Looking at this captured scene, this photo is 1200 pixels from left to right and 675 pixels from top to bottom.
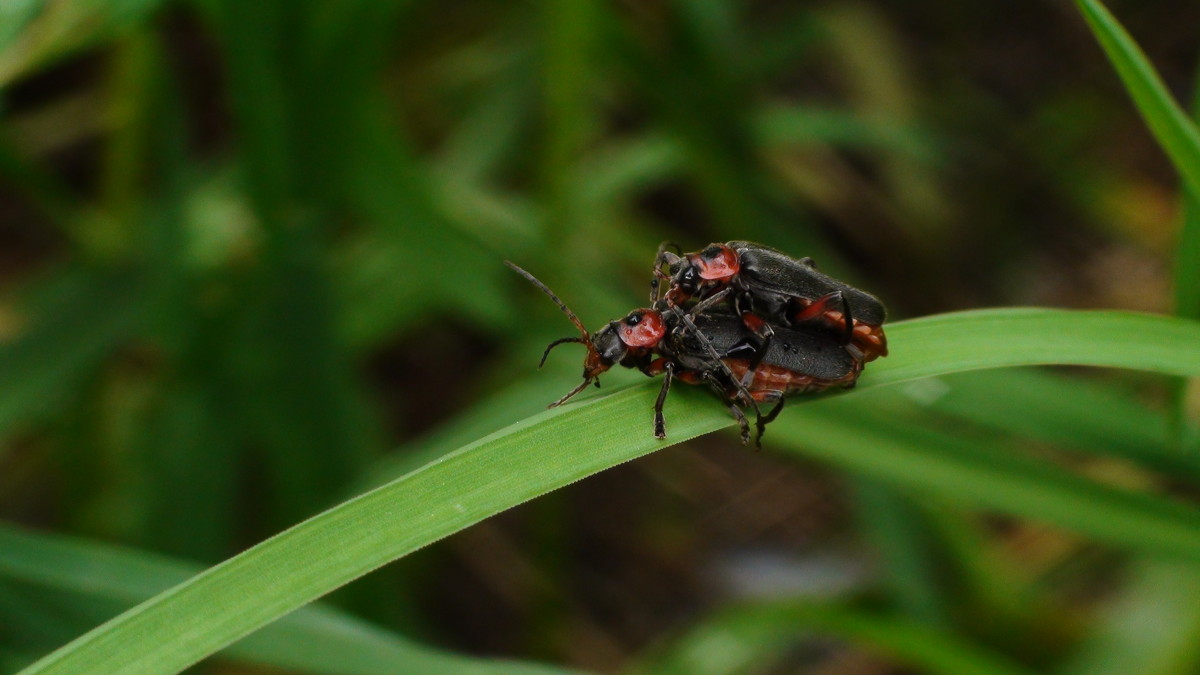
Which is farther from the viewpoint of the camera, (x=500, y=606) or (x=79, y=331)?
(x=500, y=606)

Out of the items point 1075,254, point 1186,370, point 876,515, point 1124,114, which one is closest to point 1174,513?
point 1186,370

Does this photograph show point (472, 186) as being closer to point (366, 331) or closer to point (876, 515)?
point (366, 331)

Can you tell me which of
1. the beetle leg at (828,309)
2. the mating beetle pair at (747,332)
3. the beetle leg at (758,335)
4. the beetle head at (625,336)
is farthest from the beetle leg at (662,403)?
the beetle leg at (828,309)

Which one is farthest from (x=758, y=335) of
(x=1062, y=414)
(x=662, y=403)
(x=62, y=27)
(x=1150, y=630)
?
(x=1150, y=630)

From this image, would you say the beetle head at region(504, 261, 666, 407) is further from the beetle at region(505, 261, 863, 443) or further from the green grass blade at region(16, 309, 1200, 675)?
the green grass blade at region(16, 309, 1200, 675)

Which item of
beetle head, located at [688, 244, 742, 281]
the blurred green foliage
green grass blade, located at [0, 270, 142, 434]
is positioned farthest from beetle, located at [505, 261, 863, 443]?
green grass blade, located at [0, 270, 142, 434]

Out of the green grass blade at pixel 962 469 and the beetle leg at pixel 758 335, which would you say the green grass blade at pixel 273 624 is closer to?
the beetle leg at pixel 758 335
